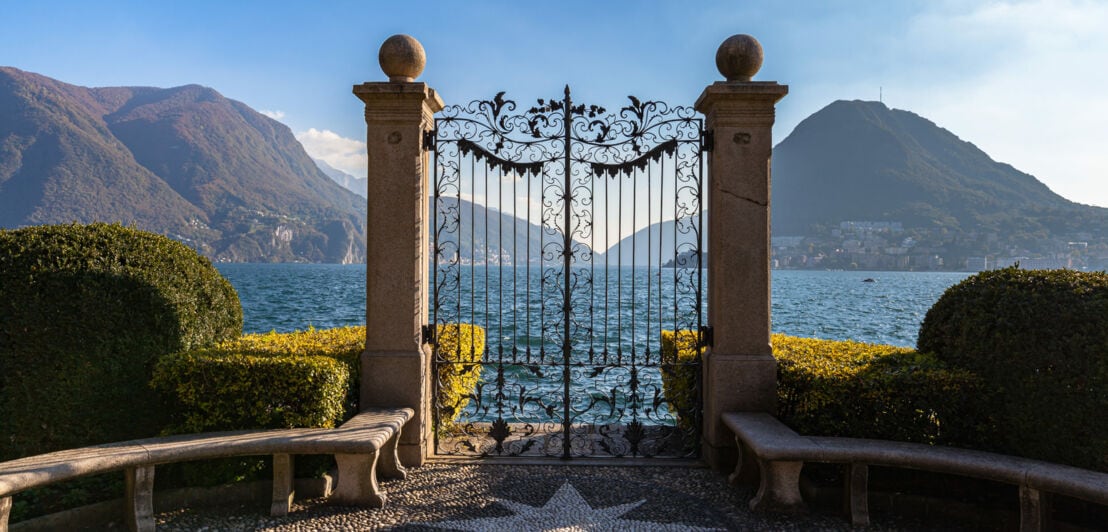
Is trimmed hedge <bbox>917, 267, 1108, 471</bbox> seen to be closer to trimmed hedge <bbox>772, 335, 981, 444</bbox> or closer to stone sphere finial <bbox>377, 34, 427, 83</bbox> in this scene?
trimmed hedge <bbox>772, 335, 981, 444</bbox>

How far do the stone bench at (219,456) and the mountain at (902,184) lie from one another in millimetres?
130652

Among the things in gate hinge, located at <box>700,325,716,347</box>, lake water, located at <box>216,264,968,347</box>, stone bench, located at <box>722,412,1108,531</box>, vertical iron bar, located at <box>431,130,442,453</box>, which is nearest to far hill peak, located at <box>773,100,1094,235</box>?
lake water, located at <box>216,264,968,347</box>

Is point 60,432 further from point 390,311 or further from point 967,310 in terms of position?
point 967,310

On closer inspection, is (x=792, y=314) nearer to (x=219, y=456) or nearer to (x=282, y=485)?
(x=282, y=485)

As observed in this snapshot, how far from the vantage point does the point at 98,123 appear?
162750mm

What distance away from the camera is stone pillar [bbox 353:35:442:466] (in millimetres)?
5543

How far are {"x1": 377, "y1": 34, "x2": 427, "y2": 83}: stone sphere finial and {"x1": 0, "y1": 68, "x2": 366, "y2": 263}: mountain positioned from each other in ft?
421

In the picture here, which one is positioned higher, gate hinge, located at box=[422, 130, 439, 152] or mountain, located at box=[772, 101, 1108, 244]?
mountain, located at box=[772, 101, 1108, 244]

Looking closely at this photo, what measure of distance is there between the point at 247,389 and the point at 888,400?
18.1ft

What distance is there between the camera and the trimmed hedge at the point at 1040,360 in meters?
4.07

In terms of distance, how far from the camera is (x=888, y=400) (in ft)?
15.7

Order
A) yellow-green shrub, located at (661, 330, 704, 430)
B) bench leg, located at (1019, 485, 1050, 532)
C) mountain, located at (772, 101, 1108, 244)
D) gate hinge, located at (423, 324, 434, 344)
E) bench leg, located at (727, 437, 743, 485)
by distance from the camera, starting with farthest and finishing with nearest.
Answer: mountain, located at (772, 101, 1108, 244), yellow-green shrub, located at (661, 330, 704, 430), gate hinge, located at (423, 324, 434, 344), bench leg, located at (727, 437, 743, 485), bench leg, located at (1019, 485, 1050, 532)

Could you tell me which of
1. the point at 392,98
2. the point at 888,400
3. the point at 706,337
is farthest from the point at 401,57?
the point at 888,400

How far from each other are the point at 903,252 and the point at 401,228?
13566 cm
